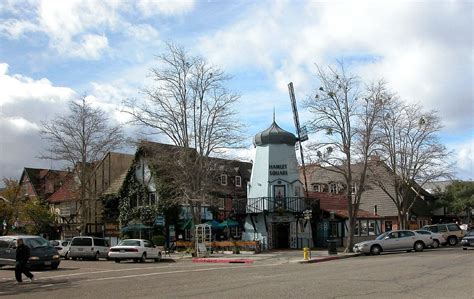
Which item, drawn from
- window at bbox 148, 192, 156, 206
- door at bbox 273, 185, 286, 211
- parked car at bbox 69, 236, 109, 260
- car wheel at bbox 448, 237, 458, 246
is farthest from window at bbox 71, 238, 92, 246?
car wheel at bbox 448, 237, 458, 246

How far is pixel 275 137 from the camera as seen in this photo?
48.4 meters

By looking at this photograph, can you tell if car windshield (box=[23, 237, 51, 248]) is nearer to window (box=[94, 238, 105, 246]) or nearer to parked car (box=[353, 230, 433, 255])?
window (box=[94, 238, 105, 246])

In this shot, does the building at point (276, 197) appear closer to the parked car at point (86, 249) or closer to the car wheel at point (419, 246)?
the car wheel at point (419, 246)

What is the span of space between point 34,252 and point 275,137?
89.1 ft

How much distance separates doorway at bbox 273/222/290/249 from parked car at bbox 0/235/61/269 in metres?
23.3

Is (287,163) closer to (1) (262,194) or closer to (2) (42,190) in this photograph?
(1) (262,194)

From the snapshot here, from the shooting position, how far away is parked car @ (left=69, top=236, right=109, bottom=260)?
121 feet

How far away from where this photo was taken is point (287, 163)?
47500 mm

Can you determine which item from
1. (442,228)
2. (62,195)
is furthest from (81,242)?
(442,228)

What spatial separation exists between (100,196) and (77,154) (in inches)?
267

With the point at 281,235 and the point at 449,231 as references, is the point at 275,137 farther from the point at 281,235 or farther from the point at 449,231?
the point at 449,231


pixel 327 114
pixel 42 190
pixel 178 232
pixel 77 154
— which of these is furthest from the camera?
pixel 42 190

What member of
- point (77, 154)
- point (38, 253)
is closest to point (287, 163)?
point (77, 154)

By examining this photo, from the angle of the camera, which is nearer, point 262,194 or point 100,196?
point 262,194
